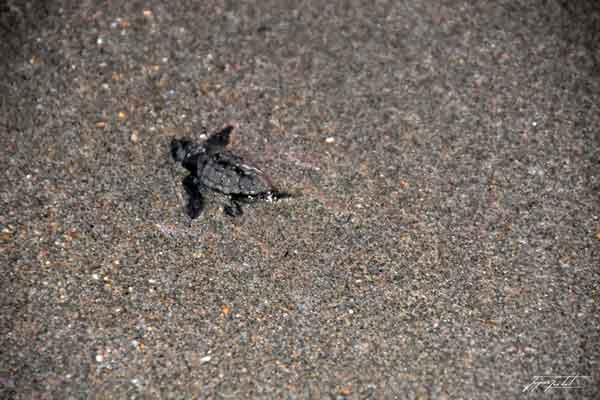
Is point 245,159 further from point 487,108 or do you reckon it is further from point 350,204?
point 487,108

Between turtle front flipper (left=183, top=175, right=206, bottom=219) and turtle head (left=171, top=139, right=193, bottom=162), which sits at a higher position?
turtle head (left=171, top=139, right=193, bottom=162)

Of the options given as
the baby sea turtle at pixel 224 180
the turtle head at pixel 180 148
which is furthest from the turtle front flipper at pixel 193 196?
the turtle head at pixel 180 148

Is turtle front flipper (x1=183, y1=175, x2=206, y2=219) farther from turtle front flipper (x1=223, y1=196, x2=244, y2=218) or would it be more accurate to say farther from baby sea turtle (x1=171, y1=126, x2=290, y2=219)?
turtle front flipper (x1=223, y1=196, x2=244, y2=218)

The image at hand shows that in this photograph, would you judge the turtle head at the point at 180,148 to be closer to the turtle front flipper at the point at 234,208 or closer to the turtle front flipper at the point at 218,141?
the turtle front flipper at the point at 218,141

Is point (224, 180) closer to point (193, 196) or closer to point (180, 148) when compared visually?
point (193, 196)

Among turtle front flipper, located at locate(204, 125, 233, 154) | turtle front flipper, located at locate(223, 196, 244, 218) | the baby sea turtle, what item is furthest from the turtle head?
turtle front flipper, located at locate(223, 196, 244, 218)

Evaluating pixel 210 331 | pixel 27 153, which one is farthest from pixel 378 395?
pixel 27 153

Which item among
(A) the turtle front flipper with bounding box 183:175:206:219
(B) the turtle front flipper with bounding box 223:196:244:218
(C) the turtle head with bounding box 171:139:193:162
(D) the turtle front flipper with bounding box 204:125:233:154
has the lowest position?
(A) the turtle front flipper with bounding box 183:175:206:219
